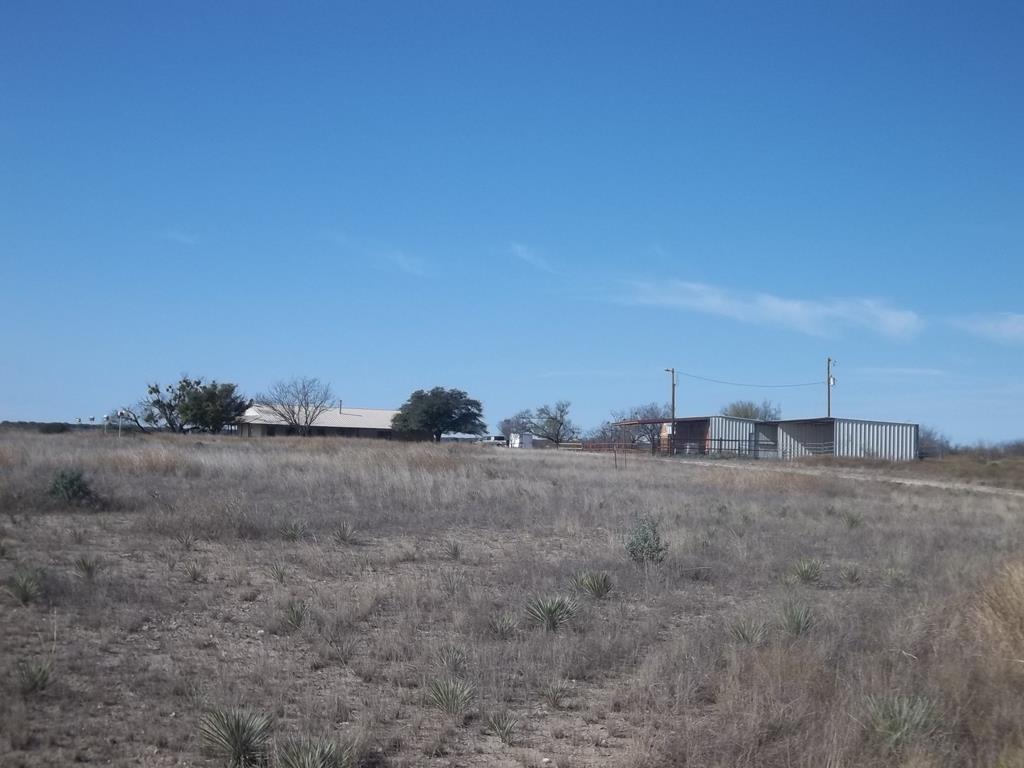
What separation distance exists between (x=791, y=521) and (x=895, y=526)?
7.40 ft

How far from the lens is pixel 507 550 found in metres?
15.3

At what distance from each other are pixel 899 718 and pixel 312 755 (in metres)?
3.93

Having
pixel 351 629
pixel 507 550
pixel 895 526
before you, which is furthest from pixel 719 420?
pixel 351 629

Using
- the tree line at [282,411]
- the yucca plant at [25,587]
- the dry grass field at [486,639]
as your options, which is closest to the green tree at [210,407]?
the tree line at [282,411]

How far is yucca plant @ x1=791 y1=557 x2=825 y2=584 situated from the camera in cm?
1339

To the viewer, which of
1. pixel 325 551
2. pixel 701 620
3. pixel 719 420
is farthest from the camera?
pixel 719 420

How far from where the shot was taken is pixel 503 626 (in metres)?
9.59

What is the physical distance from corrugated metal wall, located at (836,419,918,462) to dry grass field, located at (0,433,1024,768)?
2088 inches

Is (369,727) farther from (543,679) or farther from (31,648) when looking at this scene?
(31,648)

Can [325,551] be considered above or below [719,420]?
below

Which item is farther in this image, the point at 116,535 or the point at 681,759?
the point at 116,535

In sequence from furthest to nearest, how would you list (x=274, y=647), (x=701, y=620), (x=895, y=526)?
(x=895, y=526), (x=701, y=620), (x=274, y=647)

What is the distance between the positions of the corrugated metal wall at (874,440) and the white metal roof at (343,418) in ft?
158

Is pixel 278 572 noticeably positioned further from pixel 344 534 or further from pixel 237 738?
pixel 237 738
